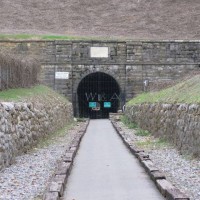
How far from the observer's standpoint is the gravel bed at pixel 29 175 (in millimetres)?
6989

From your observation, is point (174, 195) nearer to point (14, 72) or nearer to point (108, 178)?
point (108, 178)

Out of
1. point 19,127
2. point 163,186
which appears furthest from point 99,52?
point 163,186

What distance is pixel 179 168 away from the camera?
898 cm

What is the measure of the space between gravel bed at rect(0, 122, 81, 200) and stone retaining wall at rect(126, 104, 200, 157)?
110 inches

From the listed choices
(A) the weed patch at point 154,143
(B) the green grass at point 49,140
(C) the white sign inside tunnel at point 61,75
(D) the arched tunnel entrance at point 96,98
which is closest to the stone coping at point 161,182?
(A) the weed patch at point 154,143

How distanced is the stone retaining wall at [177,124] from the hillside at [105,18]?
719 inches

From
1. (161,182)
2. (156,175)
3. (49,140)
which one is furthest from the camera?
(49,140)

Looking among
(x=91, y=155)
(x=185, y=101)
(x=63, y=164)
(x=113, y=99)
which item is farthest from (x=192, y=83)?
(x=113, y=99)

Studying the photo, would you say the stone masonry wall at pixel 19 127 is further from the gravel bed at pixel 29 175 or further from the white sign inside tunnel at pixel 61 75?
the white sign inside tunnel at pixel 61 75

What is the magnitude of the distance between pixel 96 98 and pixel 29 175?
28.5 meters

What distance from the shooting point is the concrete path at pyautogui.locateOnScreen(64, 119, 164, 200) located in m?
7.10

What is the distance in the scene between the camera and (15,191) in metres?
7.11

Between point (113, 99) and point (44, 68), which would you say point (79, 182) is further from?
point (113, 99)

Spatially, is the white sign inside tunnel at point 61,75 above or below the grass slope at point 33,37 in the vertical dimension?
below
